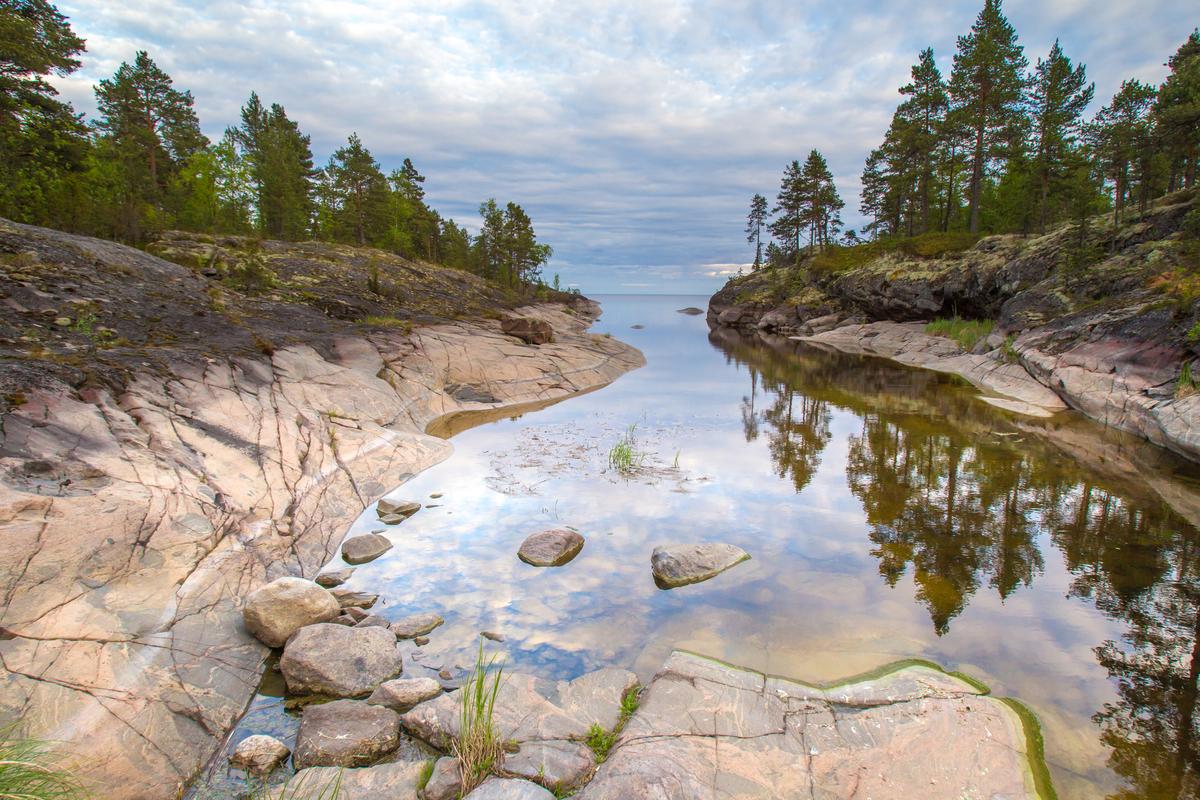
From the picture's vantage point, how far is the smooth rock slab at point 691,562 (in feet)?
32.8

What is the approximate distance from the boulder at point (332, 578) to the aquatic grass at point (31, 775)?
449 centimetres

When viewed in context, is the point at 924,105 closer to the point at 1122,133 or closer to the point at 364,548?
the point at 1122,133

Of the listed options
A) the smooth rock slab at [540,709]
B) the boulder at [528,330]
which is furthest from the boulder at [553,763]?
the boulder at [528,330]

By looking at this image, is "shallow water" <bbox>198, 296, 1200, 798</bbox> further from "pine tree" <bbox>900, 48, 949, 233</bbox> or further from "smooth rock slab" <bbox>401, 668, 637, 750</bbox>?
"pine tree" <bbox>900, 48, 949, 233</bbox>

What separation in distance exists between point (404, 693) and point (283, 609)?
2.39m

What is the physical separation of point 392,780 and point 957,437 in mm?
20329

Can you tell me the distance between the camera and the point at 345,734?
5.92 meters

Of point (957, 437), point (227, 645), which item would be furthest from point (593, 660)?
point (957, 437)

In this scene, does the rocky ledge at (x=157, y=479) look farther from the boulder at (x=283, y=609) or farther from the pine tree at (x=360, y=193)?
the pine tree at (x=360, y=193)

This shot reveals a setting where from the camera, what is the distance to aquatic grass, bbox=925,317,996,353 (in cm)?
3700

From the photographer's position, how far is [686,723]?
20.1 feet

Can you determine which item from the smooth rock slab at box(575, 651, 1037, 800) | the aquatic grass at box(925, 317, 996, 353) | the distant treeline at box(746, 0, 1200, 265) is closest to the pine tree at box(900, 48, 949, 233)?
the distant treeline at box(746, 0, 1200, 265)

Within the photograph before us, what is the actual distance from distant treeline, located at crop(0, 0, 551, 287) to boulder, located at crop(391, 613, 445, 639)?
1167 inches

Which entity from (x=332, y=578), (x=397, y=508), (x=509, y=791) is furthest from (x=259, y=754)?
(x=397, y=508)
